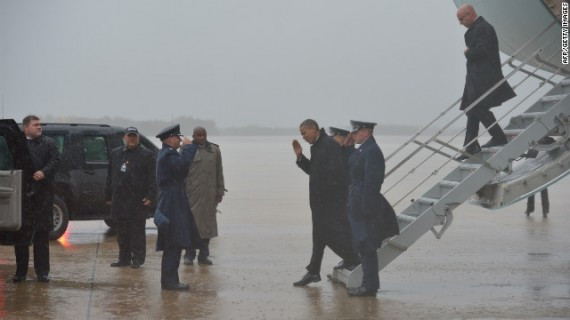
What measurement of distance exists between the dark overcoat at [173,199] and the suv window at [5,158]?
1.42 meters

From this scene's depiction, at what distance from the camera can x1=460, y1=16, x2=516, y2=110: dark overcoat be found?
38.6 feet

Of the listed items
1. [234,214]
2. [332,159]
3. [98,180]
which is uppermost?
[332,159]

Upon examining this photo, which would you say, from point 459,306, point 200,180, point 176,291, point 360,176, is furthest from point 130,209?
point 459,306

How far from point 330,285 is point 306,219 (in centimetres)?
840

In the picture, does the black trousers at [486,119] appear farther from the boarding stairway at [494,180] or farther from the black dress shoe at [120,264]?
the black dress shoe at [120,264]

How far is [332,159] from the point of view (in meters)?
11.2

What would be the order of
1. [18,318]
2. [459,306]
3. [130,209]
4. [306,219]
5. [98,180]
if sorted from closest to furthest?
[18,318]
[459,306]
[130,209]
[98,180]
[306,219]

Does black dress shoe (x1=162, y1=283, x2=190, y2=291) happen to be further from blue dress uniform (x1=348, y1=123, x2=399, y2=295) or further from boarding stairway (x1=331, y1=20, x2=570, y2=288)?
blue dress uniform (x1=348, y1=123, x2=399, y2=295)

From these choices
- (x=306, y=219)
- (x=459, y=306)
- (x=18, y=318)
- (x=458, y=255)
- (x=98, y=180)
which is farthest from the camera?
(x=306, y=219)

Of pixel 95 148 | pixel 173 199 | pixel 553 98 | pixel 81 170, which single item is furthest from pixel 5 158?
pixel 553 98

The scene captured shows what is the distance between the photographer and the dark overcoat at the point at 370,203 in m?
10.5

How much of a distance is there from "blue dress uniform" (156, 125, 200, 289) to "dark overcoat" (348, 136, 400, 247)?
5.42 ft

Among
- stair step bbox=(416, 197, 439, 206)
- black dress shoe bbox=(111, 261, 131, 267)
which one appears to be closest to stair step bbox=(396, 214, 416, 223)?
stair step bbox=(416, 197, 439, 206)

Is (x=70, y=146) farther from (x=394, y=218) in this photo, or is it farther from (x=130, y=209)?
(x=394, y=218)
